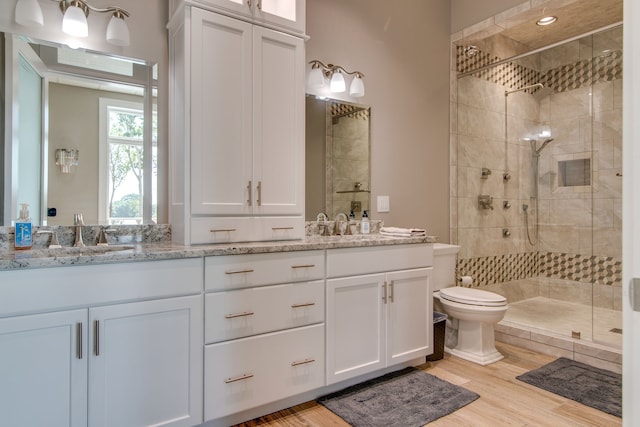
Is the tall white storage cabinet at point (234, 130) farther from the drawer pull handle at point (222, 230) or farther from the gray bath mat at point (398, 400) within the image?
the gray bath mat at point (398, 400)

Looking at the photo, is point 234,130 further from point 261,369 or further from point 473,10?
point 473,10

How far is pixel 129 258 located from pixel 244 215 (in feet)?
2.25

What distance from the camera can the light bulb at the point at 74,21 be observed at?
5.98 ft

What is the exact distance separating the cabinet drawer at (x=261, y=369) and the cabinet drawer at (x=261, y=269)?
267mm

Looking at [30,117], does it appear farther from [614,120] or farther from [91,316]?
[614,120]

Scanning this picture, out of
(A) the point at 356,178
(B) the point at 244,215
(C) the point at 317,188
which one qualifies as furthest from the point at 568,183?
(B) the point at 244,215

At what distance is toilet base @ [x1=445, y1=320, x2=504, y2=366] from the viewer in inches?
106

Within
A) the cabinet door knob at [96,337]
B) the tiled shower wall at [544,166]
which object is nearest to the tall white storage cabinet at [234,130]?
the cabinet door knob at [96,337]

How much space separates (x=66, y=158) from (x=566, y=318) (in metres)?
3.90

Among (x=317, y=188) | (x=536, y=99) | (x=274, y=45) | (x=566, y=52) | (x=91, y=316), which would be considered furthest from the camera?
(x=536, y=99)

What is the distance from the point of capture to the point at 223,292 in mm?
1771

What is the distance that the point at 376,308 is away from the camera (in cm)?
231

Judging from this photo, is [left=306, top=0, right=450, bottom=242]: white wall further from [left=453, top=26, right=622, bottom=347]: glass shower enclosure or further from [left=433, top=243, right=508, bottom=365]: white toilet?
[left=433, top=243, right=508, bottom=365]: white toilet

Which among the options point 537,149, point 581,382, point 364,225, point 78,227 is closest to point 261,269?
point 78,227
